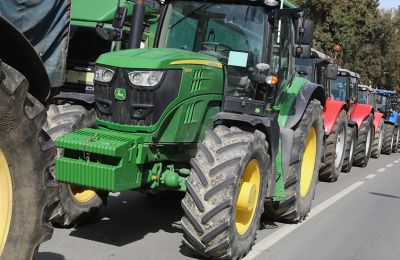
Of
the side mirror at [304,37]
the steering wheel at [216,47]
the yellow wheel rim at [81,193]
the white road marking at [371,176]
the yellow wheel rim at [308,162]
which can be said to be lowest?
the white road marking at [371,176]

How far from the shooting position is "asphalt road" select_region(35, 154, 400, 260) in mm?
5477

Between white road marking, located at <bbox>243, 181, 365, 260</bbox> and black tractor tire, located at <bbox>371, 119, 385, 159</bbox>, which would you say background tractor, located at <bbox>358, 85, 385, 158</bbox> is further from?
white road marking, located at <bbox>243, 181, 365, 260</bbox>

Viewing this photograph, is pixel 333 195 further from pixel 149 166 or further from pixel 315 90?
pixel 149 166

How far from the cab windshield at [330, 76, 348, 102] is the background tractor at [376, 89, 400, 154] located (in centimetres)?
536

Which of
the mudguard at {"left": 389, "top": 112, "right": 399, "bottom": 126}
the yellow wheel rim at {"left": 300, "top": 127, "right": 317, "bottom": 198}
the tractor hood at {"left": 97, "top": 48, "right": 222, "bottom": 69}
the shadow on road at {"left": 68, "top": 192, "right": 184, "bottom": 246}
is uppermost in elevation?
the tractor hood at {"left": 97, "top": 48, "right": 222, "bottom": 69}

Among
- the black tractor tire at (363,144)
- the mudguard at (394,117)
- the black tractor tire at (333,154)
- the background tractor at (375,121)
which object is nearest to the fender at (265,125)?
the black tractor tire at (333,154)

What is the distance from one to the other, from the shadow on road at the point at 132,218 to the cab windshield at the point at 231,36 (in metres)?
1.83

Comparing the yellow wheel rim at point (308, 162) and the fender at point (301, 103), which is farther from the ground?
the fender at point (301, 103)

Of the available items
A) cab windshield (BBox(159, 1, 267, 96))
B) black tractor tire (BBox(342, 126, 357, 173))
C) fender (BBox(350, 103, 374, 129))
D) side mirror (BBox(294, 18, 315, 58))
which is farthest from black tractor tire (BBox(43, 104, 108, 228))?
fender (BBox(350, 103, 374, 129))

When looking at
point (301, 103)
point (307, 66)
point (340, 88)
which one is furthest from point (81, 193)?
point (340, 88)

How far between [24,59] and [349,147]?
1010 cm

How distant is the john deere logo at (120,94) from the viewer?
5184mm

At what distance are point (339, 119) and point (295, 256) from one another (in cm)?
623

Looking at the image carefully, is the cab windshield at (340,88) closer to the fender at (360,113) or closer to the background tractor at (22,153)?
the fender at (360,113)
